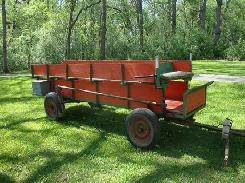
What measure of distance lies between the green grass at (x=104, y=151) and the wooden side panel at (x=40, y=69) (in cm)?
129

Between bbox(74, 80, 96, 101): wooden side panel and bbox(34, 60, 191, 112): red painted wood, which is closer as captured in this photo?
bbox(34, 60, 191, 112): red painted wood

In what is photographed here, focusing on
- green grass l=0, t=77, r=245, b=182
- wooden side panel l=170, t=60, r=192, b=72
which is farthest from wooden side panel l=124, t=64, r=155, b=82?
green grass l=0, t=77, r=245, b=182

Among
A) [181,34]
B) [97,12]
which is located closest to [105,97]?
[181,34]

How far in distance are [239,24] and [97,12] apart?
27.8 m

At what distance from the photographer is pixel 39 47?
33.5 meters

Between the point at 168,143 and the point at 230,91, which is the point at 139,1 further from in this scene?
the point at 168,143

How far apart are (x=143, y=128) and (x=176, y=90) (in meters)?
1.75

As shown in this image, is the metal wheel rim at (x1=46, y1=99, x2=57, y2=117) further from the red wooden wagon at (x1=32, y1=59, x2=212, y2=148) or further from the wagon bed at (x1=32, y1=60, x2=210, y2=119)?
the wagon bed at (x1=32, y1=60, x2=210, y2=119)

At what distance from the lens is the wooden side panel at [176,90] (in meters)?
8.23

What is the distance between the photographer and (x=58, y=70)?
9.39 metres

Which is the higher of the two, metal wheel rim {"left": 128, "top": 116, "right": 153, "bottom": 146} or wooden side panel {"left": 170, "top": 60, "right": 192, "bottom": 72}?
wooden side panel {"left": 170, "top": 60, "right": 192, "bottom": 72}

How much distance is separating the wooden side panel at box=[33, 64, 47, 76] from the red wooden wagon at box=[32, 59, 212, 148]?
38 cm

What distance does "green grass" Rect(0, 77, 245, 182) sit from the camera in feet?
20.0

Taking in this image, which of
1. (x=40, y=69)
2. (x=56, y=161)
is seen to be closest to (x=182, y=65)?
(x=56, y=161)
